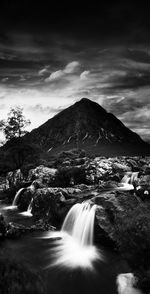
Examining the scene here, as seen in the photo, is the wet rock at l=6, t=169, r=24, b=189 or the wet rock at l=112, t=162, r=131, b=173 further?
the wet rock at l=6, t=169, r=24, b=189

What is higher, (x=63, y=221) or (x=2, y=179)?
(x=2, y=179)

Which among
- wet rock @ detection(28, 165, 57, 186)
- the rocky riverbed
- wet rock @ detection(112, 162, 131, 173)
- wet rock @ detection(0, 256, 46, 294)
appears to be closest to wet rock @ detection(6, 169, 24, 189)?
the rocky riverbed

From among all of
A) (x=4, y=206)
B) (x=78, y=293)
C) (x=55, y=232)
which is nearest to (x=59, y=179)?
(x=4, y=206)

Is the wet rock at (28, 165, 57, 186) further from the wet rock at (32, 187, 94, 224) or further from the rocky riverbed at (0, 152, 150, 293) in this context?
the wet rock at (32, 187, 94, 224)

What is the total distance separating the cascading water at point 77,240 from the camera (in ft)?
79.6

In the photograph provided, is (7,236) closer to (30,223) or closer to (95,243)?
(30,223)

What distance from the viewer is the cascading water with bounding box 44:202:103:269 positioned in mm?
24250

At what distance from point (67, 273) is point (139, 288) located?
651 centimetres

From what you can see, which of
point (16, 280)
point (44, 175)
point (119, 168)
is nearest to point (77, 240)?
point (16, 280)

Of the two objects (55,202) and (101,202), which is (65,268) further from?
(55,202)

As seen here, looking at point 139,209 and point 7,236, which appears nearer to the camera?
point 139,209

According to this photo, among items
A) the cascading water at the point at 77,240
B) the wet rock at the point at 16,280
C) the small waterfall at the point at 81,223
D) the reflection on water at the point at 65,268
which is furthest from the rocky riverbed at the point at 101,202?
the wet rock at the point at 16,280

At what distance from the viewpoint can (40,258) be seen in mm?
24656

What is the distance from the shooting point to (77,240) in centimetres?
2880
